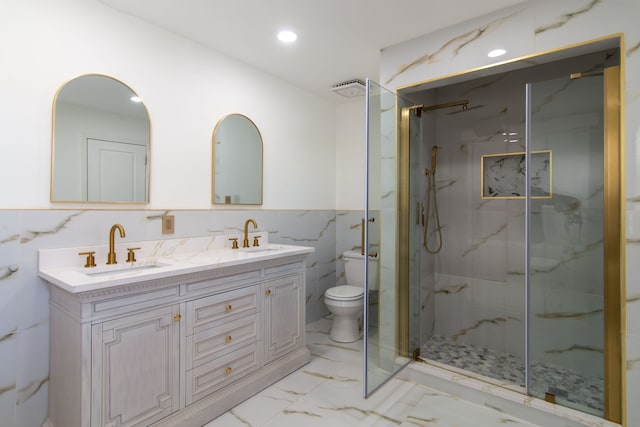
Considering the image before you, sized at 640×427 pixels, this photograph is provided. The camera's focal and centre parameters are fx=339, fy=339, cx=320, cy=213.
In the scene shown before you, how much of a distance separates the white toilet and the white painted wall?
0.83 metres

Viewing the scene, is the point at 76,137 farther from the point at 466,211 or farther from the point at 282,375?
the point at 466,211

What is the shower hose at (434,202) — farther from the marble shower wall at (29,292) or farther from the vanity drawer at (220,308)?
the marble shower wall at (29,292)

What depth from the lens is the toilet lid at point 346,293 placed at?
3.08m

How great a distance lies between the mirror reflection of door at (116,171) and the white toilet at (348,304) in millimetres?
1822

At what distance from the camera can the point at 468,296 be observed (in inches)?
126

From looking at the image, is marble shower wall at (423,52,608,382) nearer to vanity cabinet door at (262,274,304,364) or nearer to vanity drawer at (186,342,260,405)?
vanity cabinet door at (262,274,304,364)

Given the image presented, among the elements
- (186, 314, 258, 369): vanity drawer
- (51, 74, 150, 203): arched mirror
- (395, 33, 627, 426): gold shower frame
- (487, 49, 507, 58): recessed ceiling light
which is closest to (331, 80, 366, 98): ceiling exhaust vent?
(487, 49, 507, 58): recessed ceiling light

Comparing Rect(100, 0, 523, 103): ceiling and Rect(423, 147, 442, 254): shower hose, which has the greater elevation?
Rect(100, 0, 523, 103): ceiling

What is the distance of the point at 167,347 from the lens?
1860 mm

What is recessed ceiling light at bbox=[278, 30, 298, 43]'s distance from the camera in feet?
8.07

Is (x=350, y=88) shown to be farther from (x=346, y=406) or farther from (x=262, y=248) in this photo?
(x=346, y=406)

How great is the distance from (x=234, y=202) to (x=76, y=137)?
1191 millimetres

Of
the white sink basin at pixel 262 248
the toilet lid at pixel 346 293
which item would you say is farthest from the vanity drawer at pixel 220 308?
the toilet lid at pixel 346 293

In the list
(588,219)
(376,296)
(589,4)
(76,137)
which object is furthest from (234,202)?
(589,4)
